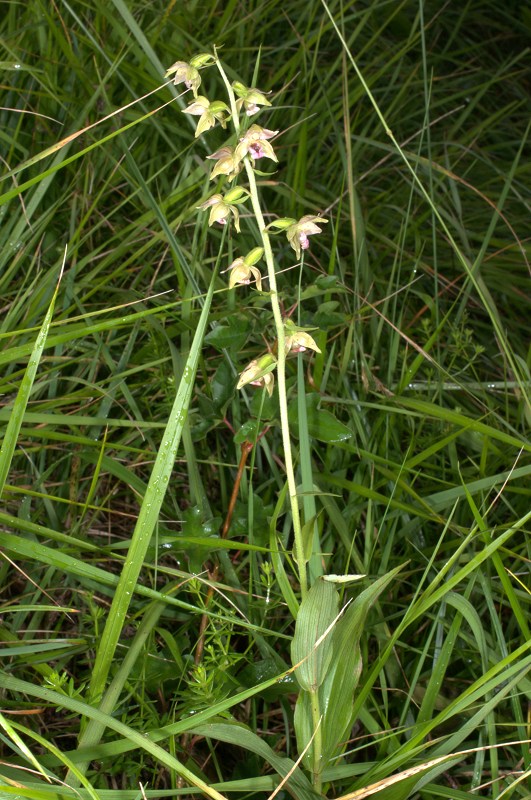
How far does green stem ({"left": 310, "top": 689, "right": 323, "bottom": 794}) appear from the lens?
1.14m

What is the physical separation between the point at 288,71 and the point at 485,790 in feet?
7.13

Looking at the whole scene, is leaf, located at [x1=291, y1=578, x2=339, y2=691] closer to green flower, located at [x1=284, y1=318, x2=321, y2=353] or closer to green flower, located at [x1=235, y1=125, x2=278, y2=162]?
green flower, located at [x1=284, y1=318, x2=321, y2=353]

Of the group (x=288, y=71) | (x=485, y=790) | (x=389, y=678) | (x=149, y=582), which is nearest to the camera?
(x=485, y=790)

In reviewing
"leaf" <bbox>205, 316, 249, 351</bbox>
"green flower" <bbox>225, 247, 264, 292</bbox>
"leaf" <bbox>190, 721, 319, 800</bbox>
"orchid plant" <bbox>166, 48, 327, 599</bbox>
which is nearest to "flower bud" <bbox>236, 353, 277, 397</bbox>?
"orchid plant" <bbox>166, 48, 327, 599</bbox>

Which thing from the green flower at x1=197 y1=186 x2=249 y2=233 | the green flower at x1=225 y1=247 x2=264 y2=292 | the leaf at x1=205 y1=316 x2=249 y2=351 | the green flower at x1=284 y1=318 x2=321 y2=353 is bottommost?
the leaf at x1=205 y1=316 x2=249 y2=351

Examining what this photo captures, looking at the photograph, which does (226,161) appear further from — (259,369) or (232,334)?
(232,334)

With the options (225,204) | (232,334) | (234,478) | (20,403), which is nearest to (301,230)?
(225,204)

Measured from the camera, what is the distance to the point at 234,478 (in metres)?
1.75

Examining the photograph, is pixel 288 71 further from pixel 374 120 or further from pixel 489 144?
pixel 489 144

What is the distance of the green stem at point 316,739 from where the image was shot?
1.14 meters

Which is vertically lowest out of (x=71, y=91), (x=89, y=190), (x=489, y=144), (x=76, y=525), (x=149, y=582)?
(x=489, y=144)

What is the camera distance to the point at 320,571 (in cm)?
134

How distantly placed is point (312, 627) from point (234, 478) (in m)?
0.65

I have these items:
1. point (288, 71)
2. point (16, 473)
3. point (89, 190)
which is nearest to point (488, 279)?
point (288, 71)
